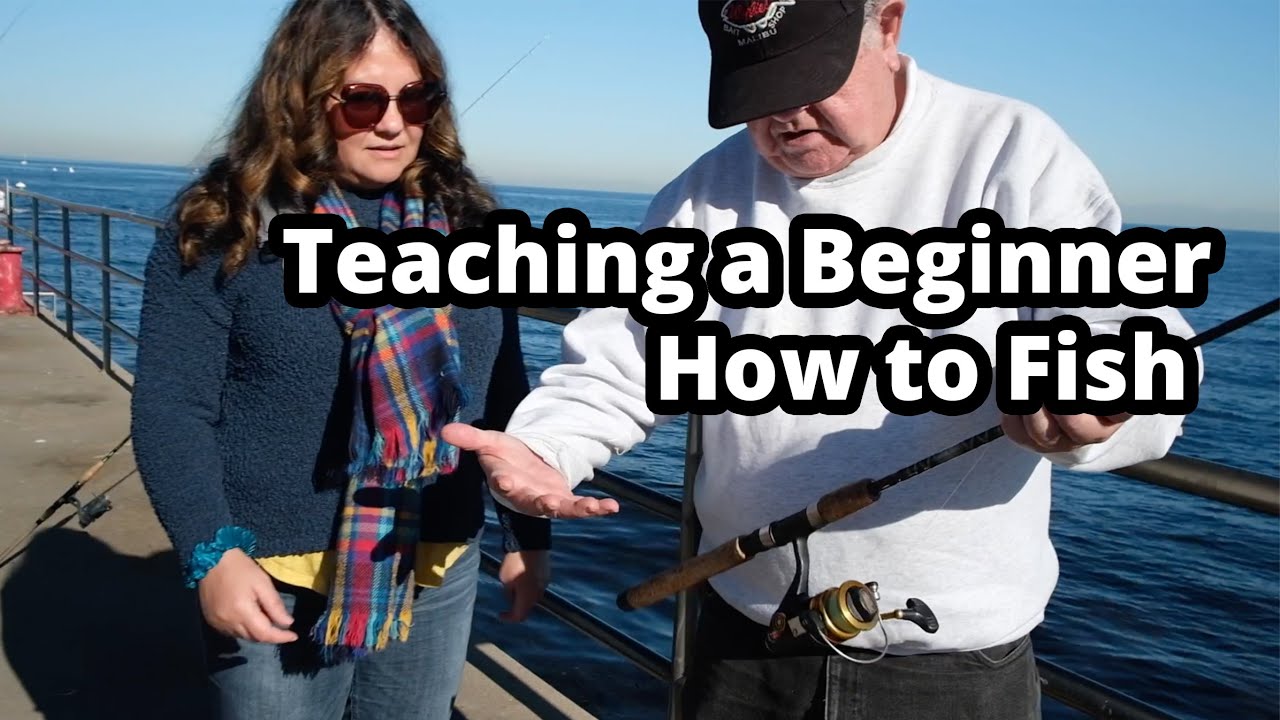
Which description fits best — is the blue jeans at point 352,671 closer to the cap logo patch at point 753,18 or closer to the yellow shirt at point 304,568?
the yellow shirt at point 304,568

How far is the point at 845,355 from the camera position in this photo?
1720mm

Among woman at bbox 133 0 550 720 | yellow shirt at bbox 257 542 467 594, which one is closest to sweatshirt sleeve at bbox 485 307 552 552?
woman at bbox 133 0 550 720

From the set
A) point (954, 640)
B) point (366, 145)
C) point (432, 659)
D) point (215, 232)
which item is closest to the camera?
point (954, 640)

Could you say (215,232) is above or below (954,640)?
above

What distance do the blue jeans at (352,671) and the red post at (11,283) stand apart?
27.2 ft

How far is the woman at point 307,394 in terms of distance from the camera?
1978 mm

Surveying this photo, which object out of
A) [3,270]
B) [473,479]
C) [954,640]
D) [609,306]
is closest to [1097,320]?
[954,640]

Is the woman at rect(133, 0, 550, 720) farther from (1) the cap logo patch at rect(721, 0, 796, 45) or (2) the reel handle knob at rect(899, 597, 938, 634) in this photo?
(2) the reel handle knob at rect(899, 597, 938, 634)

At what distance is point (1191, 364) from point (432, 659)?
4.87ft

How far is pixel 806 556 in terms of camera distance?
176cm

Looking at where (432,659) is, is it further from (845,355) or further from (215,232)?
(845,355)

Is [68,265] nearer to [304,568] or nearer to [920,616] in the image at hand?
[304,568]

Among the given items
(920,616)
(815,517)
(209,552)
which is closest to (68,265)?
(209,552)

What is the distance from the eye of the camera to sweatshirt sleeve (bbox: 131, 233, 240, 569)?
196 cm
